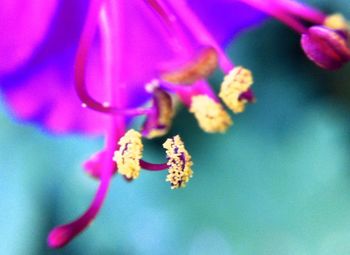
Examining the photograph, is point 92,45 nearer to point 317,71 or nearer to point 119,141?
point 119,141

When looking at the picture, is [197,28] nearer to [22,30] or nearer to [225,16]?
[225,16]

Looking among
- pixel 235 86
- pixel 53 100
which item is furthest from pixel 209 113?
pixel 53 100

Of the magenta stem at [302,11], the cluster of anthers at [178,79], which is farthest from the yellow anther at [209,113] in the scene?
the magenta stem at [302,11]

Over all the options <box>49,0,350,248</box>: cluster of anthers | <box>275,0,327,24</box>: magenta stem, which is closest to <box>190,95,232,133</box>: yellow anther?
<box>49,0,350,248</box>: cluster of anthers

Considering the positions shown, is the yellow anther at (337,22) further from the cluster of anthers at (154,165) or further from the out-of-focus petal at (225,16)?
the cluster of anthers at (154,165)

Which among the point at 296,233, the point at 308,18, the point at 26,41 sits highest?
the point at 26,41

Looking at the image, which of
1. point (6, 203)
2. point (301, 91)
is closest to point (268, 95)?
point (301, 91)
